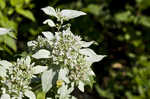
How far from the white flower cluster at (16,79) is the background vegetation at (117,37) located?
1977mm

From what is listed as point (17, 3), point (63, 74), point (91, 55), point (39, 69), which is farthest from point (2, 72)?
point (17, 3)

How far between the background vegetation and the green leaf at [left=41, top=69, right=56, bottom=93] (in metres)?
1.98

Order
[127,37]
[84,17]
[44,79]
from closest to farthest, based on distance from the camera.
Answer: [44,79], [84,17], [127,37]

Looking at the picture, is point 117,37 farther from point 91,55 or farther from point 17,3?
point 91,55

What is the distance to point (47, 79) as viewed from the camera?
1.87 meters

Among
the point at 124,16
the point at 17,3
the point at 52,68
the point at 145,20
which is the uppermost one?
the point at 124,16

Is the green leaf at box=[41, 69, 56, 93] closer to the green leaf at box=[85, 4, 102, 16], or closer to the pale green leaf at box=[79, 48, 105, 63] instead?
the pale green leaf at box=[79, 48, 105, 63]

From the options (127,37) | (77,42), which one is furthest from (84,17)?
(77,42)

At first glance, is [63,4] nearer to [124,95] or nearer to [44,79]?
[124,95]

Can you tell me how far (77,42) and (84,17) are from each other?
2.26m

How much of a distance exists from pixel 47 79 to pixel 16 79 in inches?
7.9

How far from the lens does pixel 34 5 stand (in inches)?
143

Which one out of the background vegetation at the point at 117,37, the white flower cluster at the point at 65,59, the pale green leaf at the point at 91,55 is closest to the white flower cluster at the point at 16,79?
the white flower cluster at the point at 65,59

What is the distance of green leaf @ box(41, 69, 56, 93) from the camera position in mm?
1852
